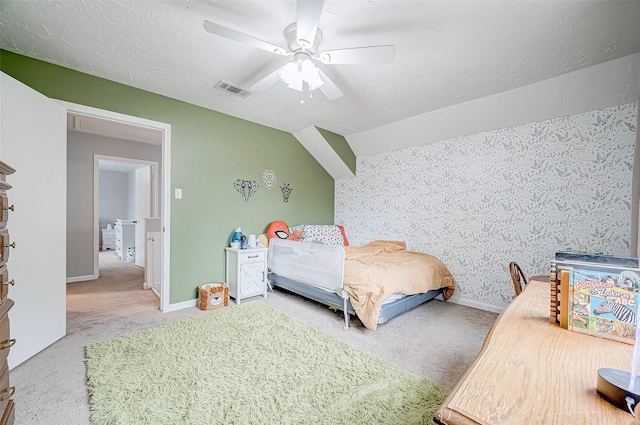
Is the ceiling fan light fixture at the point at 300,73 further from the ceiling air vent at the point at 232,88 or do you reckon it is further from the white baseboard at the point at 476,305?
the white baseboard at the point at 476,305

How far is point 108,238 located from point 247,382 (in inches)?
312

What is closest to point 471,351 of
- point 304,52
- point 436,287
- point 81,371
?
point 436,287

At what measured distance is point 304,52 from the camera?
6.10ft

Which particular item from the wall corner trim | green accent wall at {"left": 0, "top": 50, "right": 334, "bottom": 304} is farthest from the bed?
the wall corner trim

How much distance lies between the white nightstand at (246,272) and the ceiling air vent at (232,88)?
5.80ft

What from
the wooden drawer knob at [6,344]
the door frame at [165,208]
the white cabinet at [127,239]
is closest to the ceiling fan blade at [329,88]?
the door frame at [165,208]

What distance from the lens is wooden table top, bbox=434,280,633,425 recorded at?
530mm

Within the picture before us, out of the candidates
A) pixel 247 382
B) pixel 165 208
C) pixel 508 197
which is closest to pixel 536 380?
pixel 247 382

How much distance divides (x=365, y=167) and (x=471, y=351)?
9.71ft

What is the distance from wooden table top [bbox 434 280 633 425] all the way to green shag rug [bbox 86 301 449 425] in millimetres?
947

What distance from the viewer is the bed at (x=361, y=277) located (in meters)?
2.51

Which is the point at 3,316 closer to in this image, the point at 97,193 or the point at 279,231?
the point at 279,231

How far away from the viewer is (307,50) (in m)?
1.88

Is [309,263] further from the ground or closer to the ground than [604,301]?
closer to the ground
